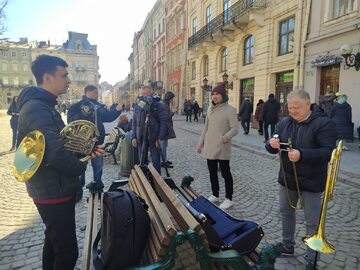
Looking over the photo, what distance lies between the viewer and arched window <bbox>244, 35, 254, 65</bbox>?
18.0 m

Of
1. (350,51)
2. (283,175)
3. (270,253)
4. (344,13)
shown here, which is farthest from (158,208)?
(344,13)

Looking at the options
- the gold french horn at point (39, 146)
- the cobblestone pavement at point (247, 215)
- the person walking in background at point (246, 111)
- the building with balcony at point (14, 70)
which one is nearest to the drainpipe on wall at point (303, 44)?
the person walking in background at point (246, 111)

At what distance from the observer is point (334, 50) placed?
11.5m

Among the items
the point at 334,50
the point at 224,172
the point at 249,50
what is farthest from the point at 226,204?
the point at 249,50

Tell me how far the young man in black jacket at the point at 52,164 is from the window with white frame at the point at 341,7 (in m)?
12.3

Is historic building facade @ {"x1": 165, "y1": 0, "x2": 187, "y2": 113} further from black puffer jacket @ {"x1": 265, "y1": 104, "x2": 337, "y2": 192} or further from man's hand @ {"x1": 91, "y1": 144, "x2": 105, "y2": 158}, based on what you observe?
man's hand @ {"x1": 91, "y1": 144, "x2": 105, "y2": 158}

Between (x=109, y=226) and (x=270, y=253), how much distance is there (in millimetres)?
1164

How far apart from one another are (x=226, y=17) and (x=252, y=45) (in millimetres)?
3469

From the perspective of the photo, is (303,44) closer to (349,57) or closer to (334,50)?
(334,50)

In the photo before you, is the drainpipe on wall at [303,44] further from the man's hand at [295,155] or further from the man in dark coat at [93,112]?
the man's hand at [295,155]

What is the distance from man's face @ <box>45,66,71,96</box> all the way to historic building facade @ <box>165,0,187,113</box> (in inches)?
1101

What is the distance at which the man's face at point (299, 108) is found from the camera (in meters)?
2.68

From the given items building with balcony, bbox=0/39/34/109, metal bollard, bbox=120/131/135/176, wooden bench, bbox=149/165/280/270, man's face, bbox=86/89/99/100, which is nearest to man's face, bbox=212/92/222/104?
man's face, bbox=86/89/99/100

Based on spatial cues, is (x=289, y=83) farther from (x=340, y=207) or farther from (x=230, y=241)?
(x=230, y=241)
